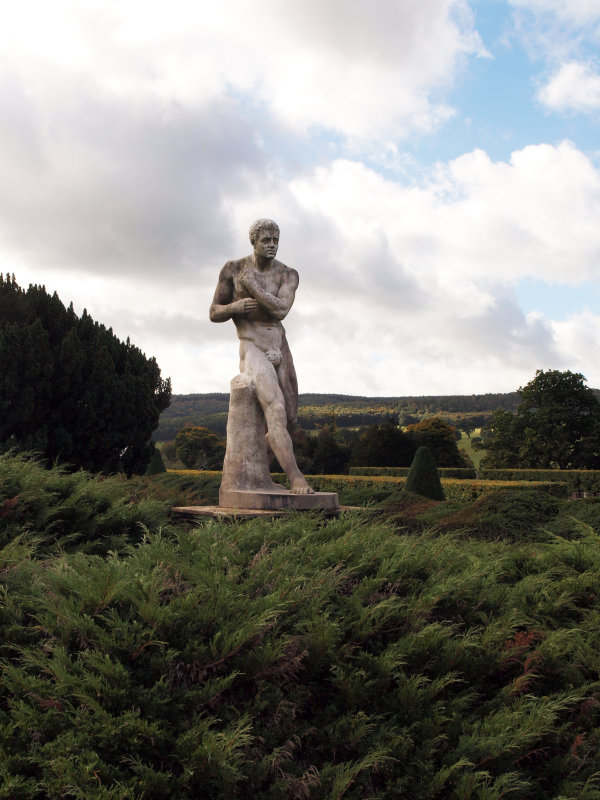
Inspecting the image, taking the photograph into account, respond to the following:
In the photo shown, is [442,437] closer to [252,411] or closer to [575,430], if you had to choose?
[575,430]

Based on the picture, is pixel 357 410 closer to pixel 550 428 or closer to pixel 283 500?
pixel 550 428

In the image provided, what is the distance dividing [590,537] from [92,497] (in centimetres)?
447

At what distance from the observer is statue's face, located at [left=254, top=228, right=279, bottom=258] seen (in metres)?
7.64

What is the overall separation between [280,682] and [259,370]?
4910 millimetres

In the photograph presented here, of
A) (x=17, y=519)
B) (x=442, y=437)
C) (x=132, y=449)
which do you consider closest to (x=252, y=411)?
(x=17, y=519)

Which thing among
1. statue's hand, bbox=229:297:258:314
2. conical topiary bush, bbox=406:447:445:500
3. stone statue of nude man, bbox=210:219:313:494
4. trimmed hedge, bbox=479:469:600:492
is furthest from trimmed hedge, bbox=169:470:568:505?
statue's hand, bbox=229:297:258:314

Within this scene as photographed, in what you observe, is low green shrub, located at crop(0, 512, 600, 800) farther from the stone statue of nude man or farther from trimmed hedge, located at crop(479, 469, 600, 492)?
trimmed hedge, located at crop(479, 469, 600, 492)

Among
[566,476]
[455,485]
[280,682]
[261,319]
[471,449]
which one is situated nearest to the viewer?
[280,682]

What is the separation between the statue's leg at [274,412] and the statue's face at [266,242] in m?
1.27

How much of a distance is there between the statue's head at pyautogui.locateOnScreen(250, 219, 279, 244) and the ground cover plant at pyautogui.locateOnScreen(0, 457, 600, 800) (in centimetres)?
457

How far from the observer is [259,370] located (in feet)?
24.8

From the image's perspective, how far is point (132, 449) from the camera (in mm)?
18156

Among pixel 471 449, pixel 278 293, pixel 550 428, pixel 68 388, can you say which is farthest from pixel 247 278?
pixel 471 449

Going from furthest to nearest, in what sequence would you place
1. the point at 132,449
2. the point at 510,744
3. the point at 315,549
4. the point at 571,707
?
the point at 132,449 < the point at 315,549 < the point at 571,707 < the point at 510,744
